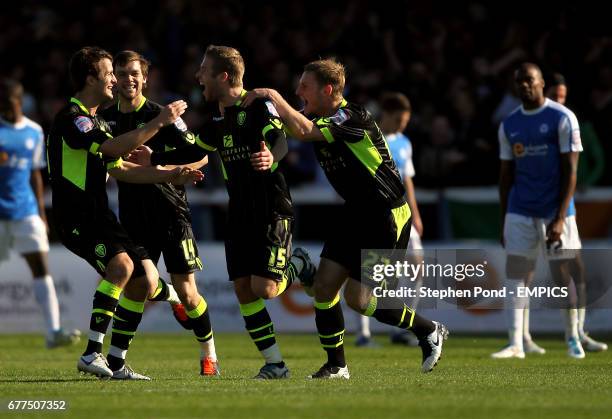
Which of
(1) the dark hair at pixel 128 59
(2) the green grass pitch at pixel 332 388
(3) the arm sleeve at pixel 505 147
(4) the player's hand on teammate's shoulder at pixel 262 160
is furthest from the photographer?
(3) the arm sleeve at pixel 505 147

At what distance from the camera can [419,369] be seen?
1098 centimetres

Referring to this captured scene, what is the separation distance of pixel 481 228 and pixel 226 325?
11.5 feet

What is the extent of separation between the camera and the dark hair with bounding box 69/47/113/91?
9.86m

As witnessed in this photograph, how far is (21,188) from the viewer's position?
14.3 metres

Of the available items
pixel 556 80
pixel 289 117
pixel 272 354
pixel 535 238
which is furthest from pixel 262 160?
pixel 556 80

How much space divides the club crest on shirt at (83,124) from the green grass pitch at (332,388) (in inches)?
71.6

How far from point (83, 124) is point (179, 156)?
0.82 meters

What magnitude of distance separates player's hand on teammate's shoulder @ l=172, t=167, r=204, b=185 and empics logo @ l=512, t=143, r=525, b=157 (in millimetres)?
4000

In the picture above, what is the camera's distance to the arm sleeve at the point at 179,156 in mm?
10000

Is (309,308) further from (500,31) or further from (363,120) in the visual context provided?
(363,120)

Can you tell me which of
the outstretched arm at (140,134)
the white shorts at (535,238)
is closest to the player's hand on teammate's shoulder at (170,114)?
the outstretched arm at (140,134)

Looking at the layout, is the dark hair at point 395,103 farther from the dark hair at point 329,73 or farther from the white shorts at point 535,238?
the dark hair at point 329,73

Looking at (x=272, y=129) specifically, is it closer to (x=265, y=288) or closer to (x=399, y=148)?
(x=265, y=288)

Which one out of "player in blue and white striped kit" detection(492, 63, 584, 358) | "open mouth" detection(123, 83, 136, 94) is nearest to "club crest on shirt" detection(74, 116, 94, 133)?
"open mouth" detection(123, 83, 136, 94)
